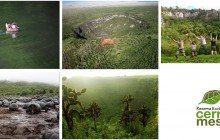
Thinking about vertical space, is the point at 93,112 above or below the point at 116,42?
below

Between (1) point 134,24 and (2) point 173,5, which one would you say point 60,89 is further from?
(2) point 173,5

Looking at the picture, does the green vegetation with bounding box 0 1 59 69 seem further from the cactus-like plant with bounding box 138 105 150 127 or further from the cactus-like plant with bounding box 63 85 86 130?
the cactus-like plant with bounding box 138 105 150 127

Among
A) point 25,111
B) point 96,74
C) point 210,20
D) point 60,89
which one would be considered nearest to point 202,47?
point 210,20

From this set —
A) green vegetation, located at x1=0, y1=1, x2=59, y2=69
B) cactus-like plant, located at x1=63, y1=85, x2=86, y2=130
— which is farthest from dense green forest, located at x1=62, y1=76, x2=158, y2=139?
green vegetation, located at x1=0, y1=1, x2=59, y2=69

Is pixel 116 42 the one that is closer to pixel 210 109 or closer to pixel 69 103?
pixel 69 103

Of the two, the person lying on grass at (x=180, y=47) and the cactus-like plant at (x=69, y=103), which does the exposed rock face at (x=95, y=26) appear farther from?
the cactus-like plant at (x=69, y=103)

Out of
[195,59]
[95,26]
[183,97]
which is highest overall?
[95,26]

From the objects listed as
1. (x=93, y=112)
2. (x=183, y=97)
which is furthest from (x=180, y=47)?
(x=93, y=112)
